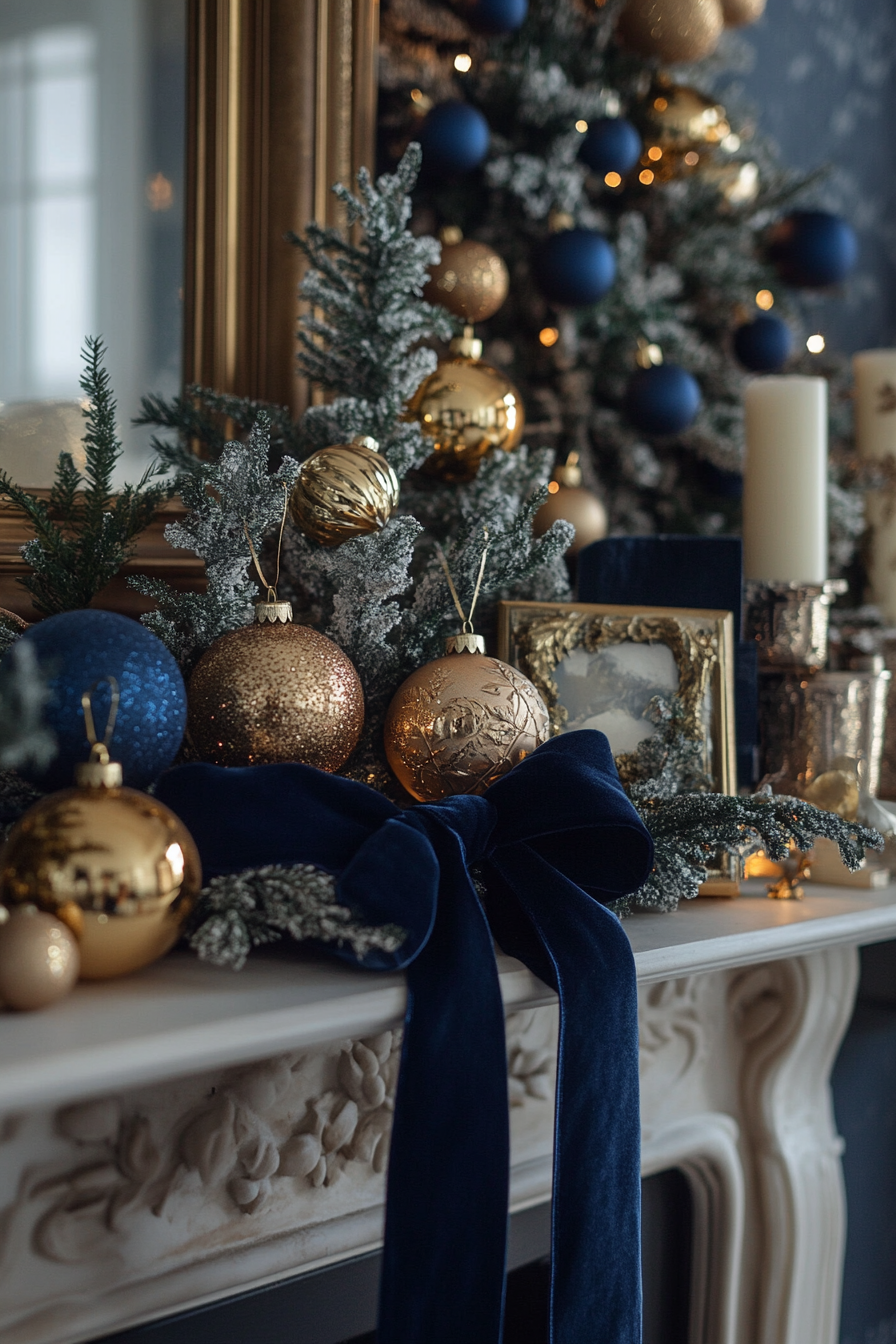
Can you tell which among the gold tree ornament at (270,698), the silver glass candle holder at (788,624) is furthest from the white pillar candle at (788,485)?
the gold tree ornament at (270,698)

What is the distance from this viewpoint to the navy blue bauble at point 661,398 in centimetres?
97

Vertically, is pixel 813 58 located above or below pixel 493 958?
above

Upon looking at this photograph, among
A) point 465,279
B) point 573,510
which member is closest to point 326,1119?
point 573,510

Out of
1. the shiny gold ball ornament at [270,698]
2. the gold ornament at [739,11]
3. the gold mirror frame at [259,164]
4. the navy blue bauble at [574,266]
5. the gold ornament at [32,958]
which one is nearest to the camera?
the gold ornament at [32,958]

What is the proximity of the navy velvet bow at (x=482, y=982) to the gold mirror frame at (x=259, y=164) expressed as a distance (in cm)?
42

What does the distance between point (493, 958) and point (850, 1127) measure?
2.83ft

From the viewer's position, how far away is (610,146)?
3.17ft

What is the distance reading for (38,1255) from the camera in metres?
0.61

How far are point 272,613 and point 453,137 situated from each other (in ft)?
1.63

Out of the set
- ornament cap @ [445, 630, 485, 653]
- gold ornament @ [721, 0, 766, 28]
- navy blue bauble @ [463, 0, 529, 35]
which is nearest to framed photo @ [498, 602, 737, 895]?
ornament cap @ [445, 630, 485, 653]

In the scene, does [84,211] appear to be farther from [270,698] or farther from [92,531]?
[270,698]

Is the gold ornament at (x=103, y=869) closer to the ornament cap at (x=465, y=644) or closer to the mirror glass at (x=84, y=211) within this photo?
the ornament cap at (x=465, y=644)

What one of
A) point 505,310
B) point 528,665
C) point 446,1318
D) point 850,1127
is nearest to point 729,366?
point 505,310

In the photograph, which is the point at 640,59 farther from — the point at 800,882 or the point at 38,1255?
the point at 38,1255
